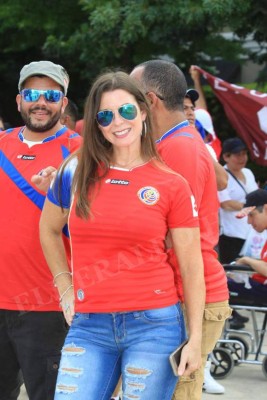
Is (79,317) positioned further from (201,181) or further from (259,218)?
(259,218)

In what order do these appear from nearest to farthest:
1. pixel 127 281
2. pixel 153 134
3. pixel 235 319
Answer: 1. pixel 127 281
2. pixel 153 134
3. pixel 235 319

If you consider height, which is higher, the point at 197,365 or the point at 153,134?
the point at 153,134

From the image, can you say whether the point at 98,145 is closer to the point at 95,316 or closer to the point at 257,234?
the point at 95,316

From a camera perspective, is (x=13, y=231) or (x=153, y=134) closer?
(x=153, y=134)

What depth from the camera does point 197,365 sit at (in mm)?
3688

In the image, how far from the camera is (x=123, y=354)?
364 cm

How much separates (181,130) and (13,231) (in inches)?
39.0

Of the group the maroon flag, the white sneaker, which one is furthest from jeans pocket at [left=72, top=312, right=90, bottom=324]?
→ the maroon flag

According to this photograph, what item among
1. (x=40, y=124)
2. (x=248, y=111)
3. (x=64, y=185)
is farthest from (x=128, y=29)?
(x=64, y=185)

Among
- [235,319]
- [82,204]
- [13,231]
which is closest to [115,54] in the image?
[235,319]

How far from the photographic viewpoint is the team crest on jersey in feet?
11.9

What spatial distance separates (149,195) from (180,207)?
0.47 ft

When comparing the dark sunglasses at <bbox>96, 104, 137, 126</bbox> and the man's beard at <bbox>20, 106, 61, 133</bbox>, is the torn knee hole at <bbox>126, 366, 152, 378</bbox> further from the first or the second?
the man's beard at <bbox>20, 106, 61, 133</bbox>

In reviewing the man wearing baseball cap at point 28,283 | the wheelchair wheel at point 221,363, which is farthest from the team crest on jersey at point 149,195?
the wheelchair wheel at point 221,363
